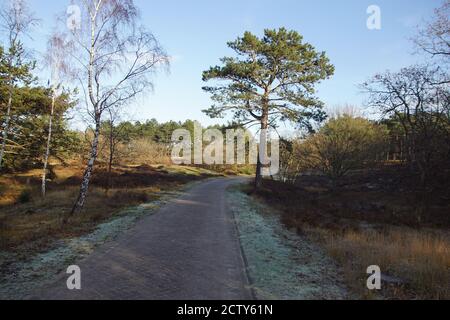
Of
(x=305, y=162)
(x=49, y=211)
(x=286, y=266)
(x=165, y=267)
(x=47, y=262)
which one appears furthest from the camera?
(x=305, y=162)

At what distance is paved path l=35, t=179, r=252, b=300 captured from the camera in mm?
6219

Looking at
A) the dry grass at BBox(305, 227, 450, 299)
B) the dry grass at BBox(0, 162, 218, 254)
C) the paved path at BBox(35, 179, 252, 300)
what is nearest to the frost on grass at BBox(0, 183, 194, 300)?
the paved path at BBox(35, 179, 252, 300)

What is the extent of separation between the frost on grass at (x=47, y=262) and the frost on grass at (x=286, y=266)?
419 cm

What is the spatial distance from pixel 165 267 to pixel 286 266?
291 centimetres

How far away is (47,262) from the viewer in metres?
8.00

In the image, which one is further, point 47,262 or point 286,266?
point 286,266

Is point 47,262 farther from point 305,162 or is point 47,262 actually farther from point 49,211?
point 305,162

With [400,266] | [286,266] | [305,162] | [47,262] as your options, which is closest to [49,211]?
[47,262]

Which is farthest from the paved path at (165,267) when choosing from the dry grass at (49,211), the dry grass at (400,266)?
the dry grass at (400,266)

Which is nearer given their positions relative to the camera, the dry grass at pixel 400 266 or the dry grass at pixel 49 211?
the dry grass at pixel 400 266

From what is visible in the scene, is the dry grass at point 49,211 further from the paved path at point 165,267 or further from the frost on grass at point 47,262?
the paved path at point 165,267

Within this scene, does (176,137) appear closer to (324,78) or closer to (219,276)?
(324,78)

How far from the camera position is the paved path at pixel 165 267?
6.22m
